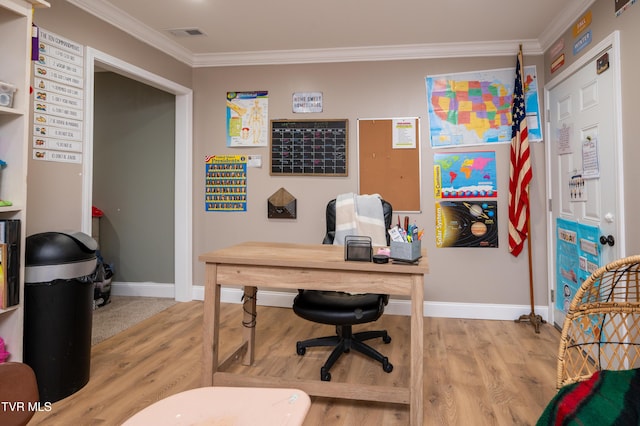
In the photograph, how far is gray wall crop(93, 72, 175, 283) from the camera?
402 cm

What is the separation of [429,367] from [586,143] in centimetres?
189

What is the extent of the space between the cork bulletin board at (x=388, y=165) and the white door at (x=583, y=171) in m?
1.12

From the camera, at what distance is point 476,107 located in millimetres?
3393

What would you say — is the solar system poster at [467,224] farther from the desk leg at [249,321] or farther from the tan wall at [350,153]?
the desk leg at [249,321]

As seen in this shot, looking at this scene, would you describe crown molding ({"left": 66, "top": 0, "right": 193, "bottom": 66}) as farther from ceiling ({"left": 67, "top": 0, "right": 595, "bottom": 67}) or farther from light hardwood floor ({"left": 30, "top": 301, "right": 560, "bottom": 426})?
light hardwood floor ({"left": 30, "top": 301, "right": 560, "bottom": 426})

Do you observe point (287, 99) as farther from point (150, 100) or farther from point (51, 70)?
point (51, 70)

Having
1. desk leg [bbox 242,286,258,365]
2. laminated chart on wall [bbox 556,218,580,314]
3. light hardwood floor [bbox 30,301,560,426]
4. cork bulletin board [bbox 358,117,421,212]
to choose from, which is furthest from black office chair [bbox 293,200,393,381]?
laminated chart on wall [bbox 556,218,580,314]

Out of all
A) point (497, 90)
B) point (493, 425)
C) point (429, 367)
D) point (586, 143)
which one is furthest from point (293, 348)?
point (497, 90)

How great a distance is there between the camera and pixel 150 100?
4.02m

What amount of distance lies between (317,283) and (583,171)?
215cm

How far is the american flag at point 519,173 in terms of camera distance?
10.3 ft

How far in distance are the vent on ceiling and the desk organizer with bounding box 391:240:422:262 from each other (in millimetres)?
2646

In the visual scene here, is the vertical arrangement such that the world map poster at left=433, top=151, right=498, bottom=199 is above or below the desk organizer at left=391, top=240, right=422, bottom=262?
above

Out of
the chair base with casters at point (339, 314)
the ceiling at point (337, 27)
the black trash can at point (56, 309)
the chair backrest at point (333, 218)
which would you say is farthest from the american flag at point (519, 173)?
the black trash can at point (56, 309)
